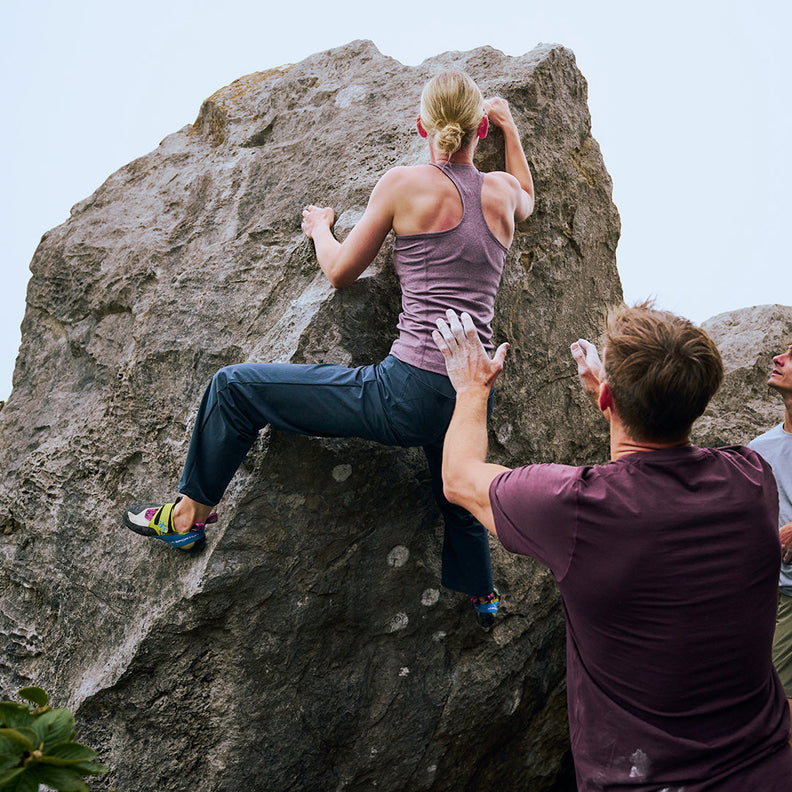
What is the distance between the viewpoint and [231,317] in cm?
379

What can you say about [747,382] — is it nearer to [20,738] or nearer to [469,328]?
[469,328]

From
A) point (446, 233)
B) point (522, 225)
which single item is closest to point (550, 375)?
point (522, 225)

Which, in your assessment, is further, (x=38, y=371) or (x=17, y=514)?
(x=38, y=371)

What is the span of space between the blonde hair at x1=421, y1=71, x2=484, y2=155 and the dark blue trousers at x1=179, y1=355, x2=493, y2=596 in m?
0.88

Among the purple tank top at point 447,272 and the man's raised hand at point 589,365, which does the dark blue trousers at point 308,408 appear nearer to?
the purple tank top at point 447,272

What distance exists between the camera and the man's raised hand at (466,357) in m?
2.76

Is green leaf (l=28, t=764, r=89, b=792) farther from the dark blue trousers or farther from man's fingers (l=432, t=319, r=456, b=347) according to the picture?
man's fingers (l=432, t=319, r=456, b=347)

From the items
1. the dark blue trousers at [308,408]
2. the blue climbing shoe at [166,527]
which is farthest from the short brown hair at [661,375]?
the blue climbing shoe at [166,527]

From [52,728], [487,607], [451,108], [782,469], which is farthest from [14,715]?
[782,469]

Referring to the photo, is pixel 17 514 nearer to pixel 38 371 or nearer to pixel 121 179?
pixel 38 371

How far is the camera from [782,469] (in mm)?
3715

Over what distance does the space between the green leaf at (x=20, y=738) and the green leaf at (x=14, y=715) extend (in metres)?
0.05

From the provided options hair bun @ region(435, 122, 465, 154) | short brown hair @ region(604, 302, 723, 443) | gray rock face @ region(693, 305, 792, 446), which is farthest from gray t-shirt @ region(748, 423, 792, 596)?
hair bun @ region(435, 122, 465, 154)

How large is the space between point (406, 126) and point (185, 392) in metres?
1.77
